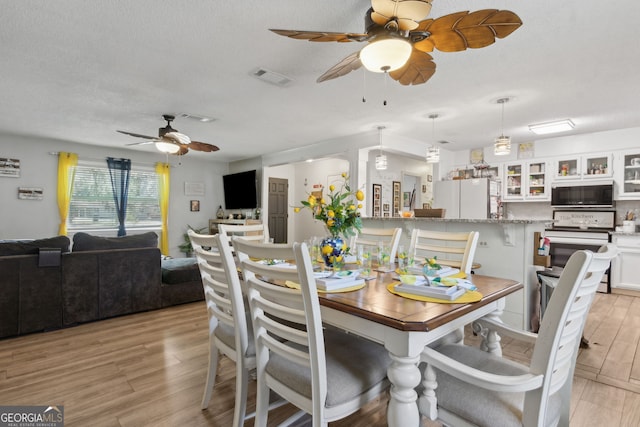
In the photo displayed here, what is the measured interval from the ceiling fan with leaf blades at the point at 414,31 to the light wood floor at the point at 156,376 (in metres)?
2.00

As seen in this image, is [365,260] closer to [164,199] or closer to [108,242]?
[108,242]

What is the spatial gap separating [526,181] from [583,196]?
0.84 m

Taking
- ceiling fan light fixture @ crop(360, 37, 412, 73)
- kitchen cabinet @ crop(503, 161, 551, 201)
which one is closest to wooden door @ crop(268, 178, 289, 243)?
kitchen cabinet @ crop(503, 161, 551, 201)

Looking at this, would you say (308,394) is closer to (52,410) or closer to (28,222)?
(52,410)

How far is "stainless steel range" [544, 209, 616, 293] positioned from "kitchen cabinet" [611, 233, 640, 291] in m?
0.12

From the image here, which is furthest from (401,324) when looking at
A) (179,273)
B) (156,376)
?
(179,273)

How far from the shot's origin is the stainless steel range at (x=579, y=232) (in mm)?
4757

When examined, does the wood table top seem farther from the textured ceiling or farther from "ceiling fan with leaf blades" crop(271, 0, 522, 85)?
the textured ceiling

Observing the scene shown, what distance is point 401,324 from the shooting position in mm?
1062

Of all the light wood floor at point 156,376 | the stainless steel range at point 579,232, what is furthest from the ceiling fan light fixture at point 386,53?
the stainless steel range at point 579,232

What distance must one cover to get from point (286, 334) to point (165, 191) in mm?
6559

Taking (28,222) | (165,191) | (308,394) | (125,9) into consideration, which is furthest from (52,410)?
(165,191)

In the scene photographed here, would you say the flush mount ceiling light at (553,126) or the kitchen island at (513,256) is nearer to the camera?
the kitchen island at (513,256)

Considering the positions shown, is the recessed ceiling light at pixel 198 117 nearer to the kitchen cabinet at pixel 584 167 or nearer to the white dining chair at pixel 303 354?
the white dining chair at pixel 303 354
